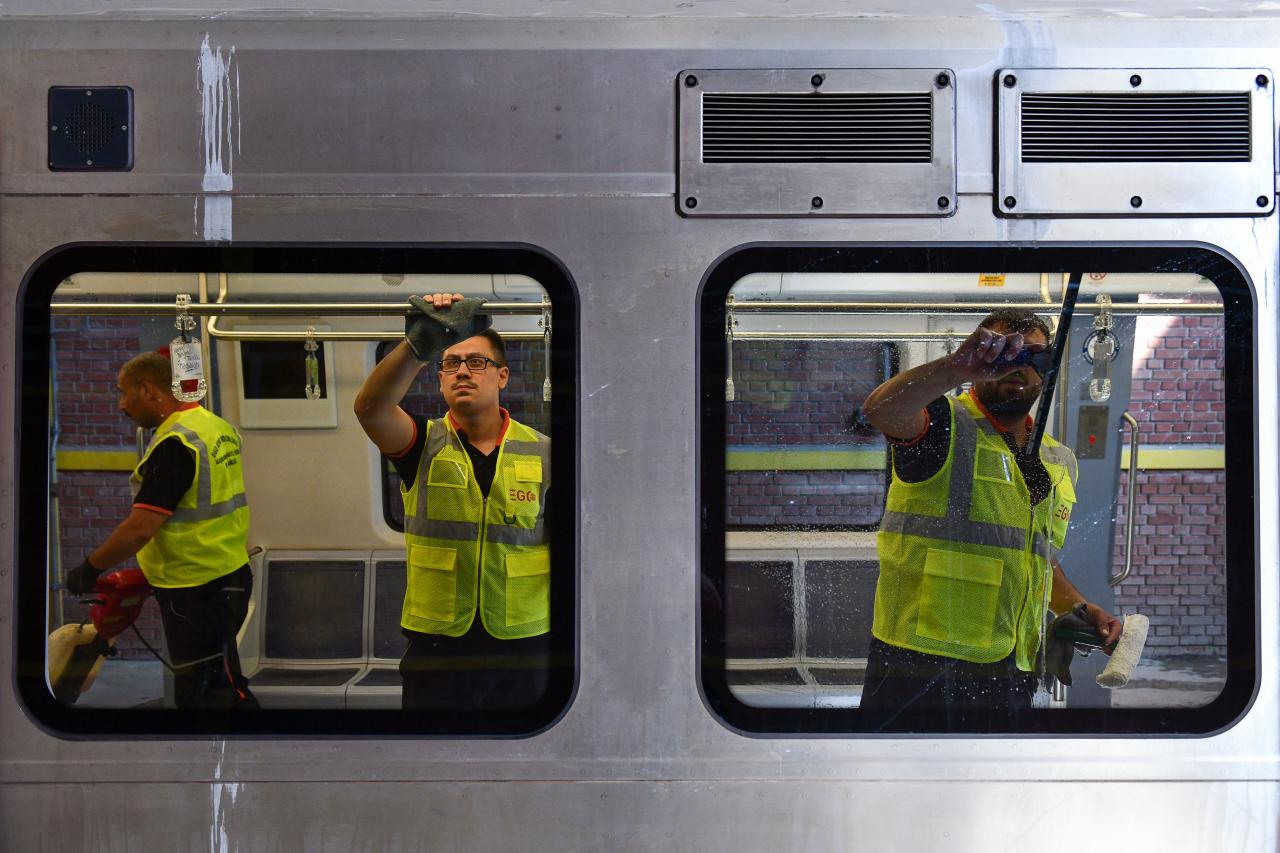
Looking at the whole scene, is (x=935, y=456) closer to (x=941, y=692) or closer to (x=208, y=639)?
(x=941, y=692)

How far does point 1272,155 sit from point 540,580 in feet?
5.94

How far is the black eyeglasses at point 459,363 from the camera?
2.38m

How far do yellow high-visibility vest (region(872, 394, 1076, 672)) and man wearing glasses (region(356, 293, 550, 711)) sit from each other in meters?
0.76

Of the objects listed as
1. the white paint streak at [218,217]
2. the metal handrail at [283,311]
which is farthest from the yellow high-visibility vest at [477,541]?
the white paint streak at [218,217]

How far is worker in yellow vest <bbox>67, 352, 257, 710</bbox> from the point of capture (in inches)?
93.7

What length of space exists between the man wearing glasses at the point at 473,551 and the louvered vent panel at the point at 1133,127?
1252mm

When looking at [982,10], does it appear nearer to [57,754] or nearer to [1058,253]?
[1058,253]

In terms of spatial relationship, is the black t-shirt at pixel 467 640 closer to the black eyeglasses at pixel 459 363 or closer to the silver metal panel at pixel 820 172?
the black eyeglasses at pixel 459 363

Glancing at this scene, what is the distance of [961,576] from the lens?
2396 millimetres

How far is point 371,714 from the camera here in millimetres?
2400

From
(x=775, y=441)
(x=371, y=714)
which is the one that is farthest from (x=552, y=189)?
(x=371, y=714)

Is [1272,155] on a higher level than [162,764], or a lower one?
higher

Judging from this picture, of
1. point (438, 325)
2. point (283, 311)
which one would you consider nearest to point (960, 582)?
point (438, 325)

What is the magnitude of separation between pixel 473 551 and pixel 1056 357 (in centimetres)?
134
